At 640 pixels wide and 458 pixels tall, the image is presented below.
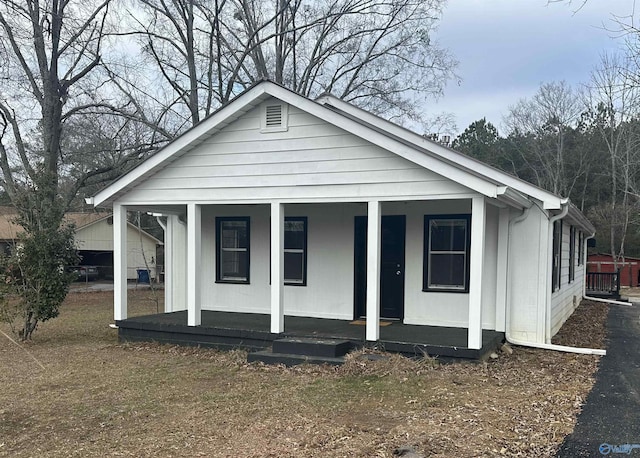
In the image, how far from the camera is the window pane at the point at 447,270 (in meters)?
8.62

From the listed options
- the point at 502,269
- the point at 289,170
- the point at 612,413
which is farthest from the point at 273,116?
the point at 612,413

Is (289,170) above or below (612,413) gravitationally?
above

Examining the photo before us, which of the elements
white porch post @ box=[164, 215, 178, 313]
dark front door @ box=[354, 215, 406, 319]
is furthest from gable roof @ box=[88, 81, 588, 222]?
white porch post @ box=[164, 215, 178, 313]

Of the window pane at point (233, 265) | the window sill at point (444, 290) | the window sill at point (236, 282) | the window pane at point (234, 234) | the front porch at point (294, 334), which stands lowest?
the front porch at point (294, 334)

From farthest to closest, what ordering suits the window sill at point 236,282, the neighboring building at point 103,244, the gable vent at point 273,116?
1. the neighboring building at point 103,244
2. the window sill at point 236,282
3. the gable vent at point 273,116

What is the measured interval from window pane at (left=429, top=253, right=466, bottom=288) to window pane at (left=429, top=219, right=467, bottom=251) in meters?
0.14

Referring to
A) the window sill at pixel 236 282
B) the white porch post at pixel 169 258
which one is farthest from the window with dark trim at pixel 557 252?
the white porch post at pixel 169 258

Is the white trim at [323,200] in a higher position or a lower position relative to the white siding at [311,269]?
higher

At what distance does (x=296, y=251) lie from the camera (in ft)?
32.6

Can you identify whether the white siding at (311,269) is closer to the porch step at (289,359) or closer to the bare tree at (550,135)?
the porch step at (289,359)

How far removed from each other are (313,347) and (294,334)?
779 mm

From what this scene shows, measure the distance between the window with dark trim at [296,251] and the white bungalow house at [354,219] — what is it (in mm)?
21

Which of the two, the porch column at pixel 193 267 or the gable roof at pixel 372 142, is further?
the porch column at pixel 193 267

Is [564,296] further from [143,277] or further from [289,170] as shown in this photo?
[143,277]
